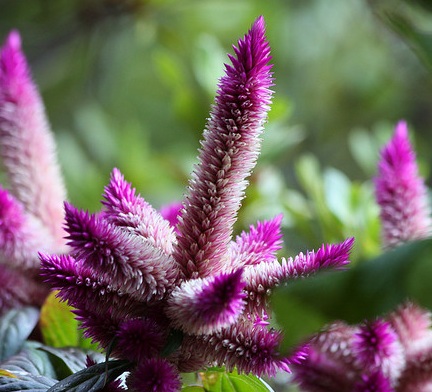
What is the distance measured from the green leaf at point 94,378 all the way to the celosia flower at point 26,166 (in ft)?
0.52

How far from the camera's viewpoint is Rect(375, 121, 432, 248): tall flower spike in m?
0.46

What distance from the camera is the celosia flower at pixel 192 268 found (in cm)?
32

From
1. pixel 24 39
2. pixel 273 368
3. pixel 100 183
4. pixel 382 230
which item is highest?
pixel 24 39

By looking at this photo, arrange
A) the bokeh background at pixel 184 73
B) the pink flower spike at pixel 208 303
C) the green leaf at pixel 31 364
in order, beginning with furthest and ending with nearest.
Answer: the bokeh background at pixel 184 73 → the green leaf at pixel 31 364 → the pink flower spike at pixel 208 303

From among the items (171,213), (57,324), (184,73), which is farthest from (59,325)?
(184,73)

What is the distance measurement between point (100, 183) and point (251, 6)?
556 millimetres

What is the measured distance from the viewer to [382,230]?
0.47 m

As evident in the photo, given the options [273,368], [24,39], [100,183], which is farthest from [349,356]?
[24,39]

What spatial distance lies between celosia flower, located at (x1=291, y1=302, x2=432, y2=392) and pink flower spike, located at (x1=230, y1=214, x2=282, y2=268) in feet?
0.19

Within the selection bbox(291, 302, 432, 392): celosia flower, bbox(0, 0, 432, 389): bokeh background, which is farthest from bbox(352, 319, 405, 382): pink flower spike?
bbox(0, 0, 432, 389): bokeh background

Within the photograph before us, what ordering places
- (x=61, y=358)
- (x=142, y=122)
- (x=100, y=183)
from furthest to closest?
(x=142, y=122)
(x=100, y=183)
(x=61, y=358)

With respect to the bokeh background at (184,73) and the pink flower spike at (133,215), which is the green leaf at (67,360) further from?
the bokeh background at (184,73)

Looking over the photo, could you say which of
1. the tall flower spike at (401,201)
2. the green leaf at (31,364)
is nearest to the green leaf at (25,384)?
the green leaf at (31,364)

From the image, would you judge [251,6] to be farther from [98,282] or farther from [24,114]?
[98,282]
